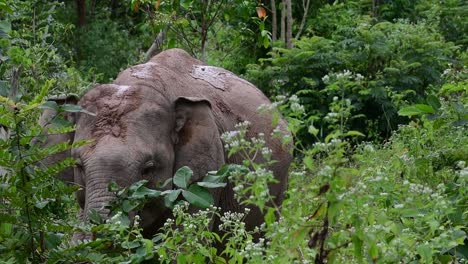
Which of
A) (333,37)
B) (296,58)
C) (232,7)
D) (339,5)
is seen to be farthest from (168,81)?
(339,5)

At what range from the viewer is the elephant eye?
23.0 feet

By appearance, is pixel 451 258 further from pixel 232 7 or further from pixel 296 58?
pixel 296 58

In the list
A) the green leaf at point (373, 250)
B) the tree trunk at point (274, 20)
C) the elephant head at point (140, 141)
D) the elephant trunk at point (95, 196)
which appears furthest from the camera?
the tree trunk at point (274, 20)

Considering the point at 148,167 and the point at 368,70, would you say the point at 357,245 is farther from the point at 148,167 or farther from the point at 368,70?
the point at 368,70

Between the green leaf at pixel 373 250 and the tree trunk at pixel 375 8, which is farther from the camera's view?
the tree trunk at pixel 375 8

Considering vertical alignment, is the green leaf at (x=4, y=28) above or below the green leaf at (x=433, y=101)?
above

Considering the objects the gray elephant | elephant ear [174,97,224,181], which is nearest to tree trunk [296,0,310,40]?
the gray elephant

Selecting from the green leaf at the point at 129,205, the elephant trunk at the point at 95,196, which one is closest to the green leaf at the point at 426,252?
the green leaf at the point at 129,205

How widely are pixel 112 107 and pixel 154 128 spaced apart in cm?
31

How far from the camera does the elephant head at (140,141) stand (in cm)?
679

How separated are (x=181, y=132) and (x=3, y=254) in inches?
116

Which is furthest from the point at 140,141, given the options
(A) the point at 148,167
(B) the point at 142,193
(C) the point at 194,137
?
(B) the point at 142,193

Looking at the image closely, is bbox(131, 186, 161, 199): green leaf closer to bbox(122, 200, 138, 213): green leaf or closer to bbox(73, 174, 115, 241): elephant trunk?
bbox(122, 200, 138, 213): green leaf

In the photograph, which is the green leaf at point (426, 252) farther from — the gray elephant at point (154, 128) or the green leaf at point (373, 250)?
the gray elephant at point (154, 128)
